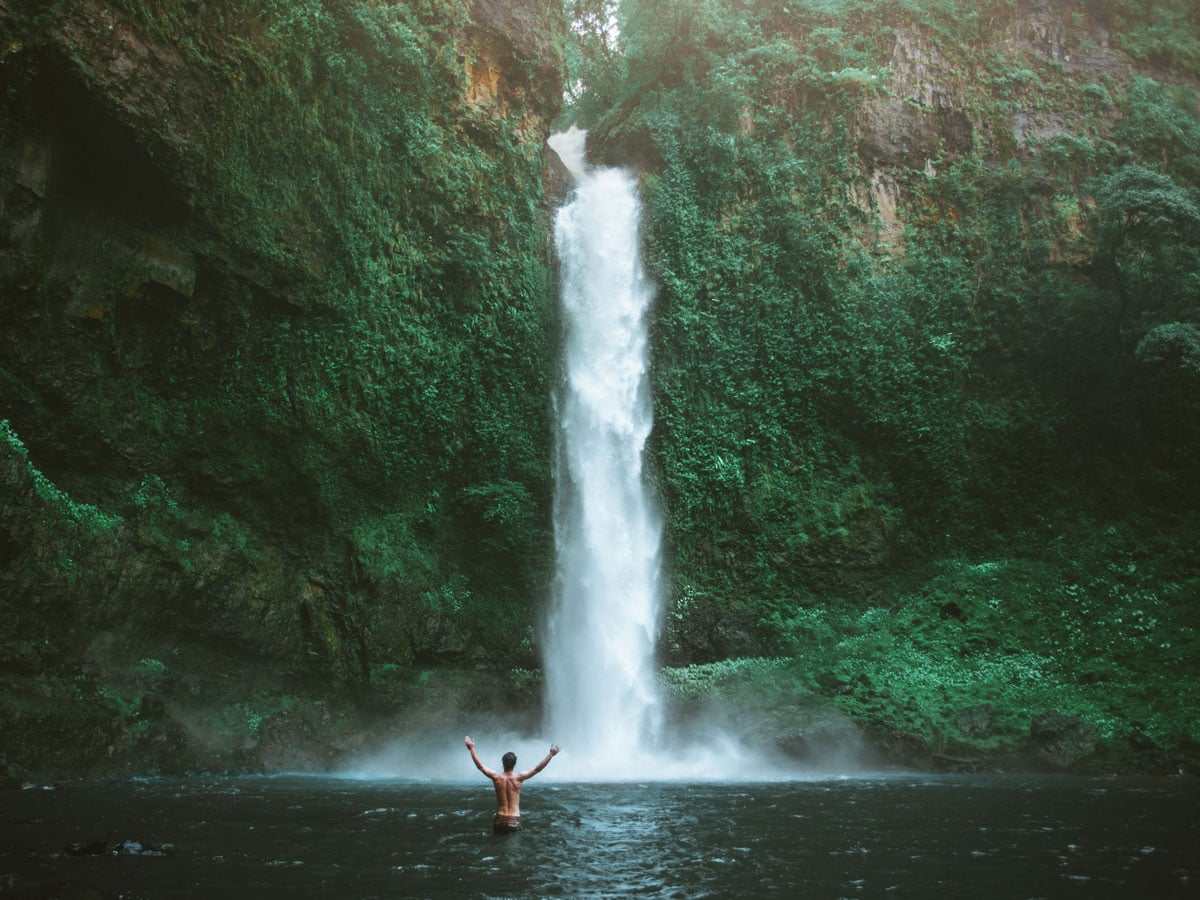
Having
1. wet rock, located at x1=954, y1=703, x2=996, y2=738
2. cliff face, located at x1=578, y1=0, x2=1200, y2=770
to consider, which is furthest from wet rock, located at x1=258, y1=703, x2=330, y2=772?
wet rock, located at x1=954, y1=703, x2=996, y2=738

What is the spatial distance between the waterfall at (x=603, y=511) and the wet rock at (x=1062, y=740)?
6.29 m

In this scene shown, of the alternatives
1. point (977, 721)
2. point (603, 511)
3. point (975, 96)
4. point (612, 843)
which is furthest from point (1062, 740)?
point (975, 96)

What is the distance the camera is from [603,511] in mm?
16891

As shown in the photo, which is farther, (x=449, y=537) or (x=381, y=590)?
(x=449, y=537)

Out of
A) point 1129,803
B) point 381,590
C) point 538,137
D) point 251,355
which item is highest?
point 538,137

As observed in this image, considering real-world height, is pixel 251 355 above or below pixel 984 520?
above

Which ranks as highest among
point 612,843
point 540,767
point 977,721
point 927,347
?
point 927,347

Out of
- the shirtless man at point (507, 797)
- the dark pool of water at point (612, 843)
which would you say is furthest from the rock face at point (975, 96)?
the shirtless man at point (507, 797)

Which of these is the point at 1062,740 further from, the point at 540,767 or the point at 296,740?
the point at 296,740

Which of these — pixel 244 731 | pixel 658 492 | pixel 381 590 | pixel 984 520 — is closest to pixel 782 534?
pixel 658 492

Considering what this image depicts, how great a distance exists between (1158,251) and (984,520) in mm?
6188

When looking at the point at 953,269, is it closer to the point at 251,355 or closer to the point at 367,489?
the point at 367,489

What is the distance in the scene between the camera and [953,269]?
60.7ft

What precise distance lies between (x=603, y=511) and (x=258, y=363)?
6862 mm
